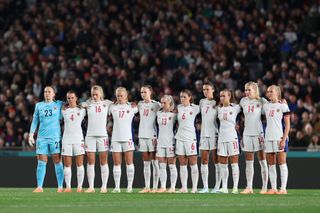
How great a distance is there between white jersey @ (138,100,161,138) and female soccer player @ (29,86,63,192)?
181 cm

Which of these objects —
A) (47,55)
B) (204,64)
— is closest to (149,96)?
(204,64)

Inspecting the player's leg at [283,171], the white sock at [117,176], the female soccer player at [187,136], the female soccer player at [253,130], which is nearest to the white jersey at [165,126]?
the female soccer player at [187,136]

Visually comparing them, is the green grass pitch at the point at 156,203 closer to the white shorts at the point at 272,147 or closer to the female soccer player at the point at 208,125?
the white shorts at the point at 272,147

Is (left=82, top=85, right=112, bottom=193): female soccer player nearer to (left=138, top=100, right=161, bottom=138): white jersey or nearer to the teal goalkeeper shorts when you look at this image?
the teal goalkeeper shorts

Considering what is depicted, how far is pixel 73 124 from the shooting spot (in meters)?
23.8

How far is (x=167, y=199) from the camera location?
2017cm


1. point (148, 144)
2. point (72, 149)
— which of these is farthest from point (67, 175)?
point (148, 144)

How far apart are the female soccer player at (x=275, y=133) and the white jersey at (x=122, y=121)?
2.96 m

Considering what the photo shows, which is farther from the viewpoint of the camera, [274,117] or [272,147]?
[274,117]

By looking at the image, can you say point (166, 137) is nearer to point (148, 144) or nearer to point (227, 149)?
point (148, 144)

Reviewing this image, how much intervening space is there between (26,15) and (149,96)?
1385cm

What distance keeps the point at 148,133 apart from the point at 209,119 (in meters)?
1.37

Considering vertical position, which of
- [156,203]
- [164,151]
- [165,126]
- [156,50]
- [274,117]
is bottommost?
[156,203]

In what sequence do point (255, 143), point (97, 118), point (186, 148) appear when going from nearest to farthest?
1. point (255, 143)
2. point (186, 148)
3. point (97, 118)
